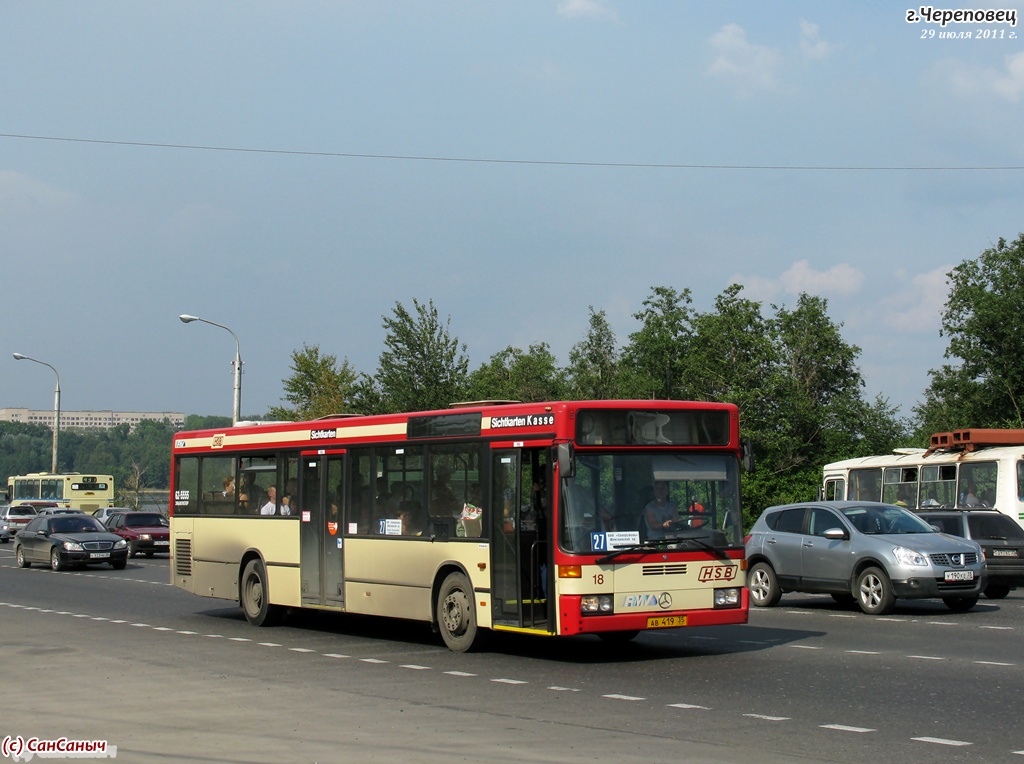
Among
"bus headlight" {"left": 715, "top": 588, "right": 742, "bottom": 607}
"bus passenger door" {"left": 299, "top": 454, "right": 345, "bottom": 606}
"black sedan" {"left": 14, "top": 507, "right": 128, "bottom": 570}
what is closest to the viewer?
"bus headlight" {"left": 715, "top": 588, "right": 742, "bottom": 607}

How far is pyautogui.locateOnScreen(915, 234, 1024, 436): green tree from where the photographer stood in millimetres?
58219

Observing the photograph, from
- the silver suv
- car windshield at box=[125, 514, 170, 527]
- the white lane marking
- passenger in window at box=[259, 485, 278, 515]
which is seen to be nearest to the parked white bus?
the silver suv

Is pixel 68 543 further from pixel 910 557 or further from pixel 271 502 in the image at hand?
pixel 910 557

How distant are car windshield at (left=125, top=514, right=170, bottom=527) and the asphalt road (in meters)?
25.4

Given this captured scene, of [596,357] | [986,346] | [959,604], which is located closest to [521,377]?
[596,357]

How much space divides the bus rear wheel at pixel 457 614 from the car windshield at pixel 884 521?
7738 millimetres

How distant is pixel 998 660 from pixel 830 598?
1009 centimetres

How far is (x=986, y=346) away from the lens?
5944 centimetres

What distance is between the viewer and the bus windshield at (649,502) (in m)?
13.6

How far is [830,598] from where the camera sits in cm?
2364

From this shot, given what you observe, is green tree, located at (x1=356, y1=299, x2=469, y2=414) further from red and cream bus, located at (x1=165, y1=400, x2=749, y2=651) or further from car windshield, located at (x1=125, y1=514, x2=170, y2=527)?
red and cream bus, located at (x1=165, y1=400, x2=749, y2=651)

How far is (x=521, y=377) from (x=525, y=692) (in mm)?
86614

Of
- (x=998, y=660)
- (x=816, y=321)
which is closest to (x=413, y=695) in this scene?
(x=998, y=660)

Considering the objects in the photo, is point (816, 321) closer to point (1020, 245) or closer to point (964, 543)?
point (1020, 245)
